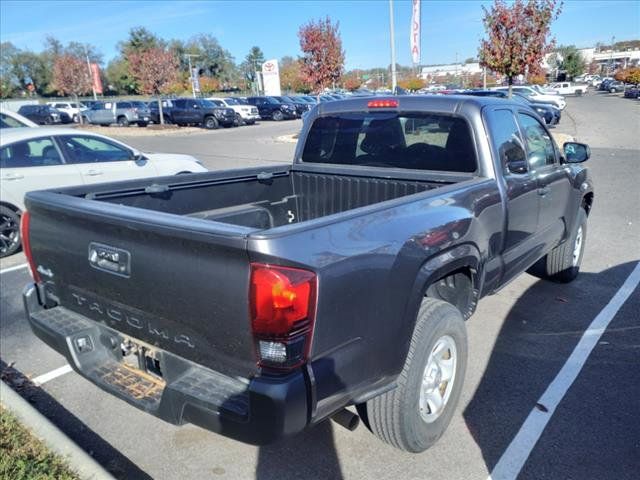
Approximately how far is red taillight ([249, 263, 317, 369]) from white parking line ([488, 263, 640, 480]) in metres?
1.47

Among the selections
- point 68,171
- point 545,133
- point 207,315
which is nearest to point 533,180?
point 545,133

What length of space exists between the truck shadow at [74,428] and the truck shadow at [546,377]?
1.99 metres

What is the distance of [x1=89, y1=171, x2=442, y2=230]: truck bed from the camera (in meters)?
3.70

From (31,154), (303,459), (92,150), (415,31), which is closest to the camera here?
(303,459)

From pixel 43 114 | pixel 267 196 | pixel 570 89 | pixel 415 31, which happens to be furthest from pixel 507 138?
pixel 570 89

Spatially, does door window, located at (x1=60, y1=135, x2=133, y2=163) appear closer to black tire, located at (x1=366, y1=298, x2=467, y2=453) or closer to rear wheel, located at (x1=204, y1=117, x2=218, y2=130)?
black tire, located at (x1=366, y1=298, x2=467, y2=453)

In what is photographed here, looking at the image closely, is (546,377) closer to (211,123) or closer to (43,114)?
(211,123)

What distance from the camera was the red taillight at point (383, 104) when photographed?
4.08 meters

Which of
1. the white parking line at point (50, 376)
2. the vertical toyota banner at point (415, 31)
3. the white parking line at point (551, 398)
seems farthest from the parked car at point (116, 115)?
the white parking line at point (551, 398)

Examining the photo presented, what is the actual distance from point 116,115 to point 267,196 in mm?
33538

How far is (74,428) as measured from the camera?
3.27 meters

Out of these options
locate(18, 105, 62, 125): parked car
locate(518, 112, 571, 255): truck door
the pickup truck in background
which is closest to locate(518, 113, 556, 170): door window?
locate(518, 112, 571, 255): truck door

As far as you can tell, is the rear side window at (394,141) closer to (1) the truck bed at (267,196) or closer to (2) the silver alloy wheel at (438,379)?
(1) the truck bed at (267,196)

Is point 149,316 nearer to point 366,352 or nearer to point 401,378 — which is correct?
point 366,352
